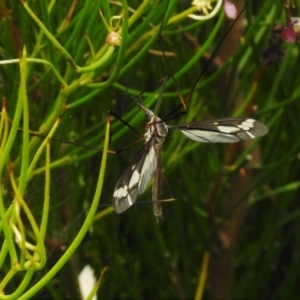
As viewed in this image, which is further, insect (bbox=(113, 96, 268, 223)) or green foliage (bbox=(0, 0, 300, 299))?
green foliage (bbox=(0, 0, 300, 299))

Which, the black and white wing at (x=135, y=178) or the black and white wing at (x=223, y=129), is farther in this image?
the black and white wing at (x=223, y=129)

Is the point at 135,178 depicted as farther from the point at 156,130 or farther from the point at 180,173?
the point at 180,173

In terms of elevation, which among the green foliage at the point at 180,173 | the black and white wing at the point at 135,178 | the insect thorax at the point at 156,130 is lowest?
the green foliage at the point at 180,173

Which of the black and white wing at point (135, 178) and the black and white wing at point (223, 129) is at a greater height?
the black and white wing at point (223, 129)

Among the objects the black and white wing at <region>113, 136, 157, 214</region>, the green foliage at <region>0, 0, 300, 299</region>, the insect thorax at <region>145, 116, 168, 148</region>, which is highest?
the insect thorax at <region>145, 116, 168, 148</region>

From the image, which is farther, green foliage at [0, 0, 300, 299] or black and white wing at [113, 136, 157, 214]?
green foliage at [0, 0, 300, 299]

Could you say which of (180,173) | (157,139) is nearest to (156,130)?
(157,139)

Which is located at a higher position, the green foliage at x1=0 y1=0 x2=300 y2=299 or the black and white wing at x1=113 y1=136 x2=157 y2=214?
the black and white wing at x1=113 y1=136 x2=157 y2=214

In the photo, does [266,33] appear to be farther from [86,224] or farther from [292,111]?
[86,224]
